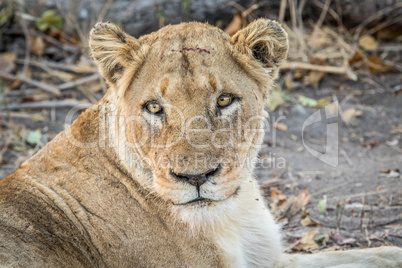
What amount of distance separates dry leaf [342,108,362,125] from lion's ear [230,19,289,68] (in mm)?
3505

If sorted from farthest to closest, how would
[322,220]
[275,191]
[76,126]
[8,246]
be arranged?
[275,191], [322,220], [76,126], [8,246]

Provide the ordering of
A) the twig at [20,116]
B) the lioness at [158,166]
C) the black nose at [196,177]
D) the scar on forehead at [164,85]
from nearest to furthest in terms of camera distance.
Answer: the black nose at [196,177]
the lioness at [158,166]
the scar on forehead at [164,85]
the twig at [20,116]

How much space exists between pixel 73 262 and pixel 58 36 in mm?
6062

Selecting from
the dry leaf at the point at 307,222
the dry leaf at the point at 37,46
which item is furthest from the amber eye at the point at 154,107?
the dry leaf at the point at 37,46

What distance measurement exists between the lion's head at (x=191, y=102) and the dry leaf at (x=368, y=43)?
16.2 ft

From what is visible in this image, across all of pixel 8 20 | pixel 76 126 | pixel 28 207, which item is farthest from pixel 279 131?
pixel 8 20

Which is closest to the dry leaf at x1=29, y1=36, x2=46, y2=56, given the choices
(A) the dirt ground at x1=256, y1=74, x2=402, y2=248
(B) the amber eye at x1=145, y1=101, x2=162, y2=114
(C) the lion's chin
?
(A) the dirt ground at x1=256, y1=74, x2=402, y2=248

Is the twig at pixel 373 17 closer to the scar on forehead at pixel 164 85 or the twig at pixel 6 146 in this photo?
the twig at pixel 6 146

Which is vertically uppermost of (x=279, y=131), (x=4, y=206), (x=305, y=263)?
(x=279, y=131)

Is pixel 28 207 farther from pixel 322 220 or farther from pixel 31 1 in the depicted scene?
pixel 31 1

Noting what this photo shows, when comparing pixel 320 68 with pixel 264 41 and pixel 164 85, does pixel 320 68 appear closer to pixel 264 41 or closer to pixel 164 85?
pixel 264 41

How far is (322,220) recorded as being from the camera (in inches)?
202

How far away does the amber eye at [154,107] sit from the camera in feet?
11.8

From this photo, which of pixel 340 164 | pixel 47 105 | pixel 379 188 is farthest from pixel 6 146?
pixel 379 188
